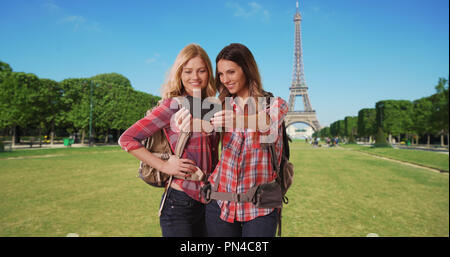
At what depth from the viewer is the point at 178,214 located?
5.86 feet

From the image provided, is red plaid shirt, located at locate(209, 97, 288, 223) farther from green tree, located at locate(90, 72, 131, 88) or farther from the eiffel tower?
green tree, located at locate(90, 72, 131, 88)

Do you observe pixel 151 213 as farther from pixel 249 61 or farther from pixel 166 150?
pixel 249 61

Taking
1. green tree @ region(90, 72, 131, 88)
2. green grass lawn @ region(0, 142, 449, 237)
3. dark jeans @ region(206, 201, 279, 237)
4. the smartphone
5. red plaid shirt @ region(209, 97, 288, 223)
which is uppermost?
green tree @ region(90, 72, 131, 88)

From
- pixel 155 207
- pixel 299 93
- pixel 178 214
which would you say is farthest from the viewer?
pixel 299 93

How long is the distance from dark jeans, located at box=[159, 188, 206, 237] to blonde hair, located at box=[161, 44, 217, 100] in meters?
0.67

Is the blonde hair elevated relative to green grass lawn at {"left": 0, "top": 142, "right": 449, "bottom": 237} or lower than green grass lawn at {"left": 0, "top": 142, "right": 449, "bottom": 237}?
elevated

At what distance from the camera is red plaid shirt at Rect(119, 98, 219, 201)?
154cm

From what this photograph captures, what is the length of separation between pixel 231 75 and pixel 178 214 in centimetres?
101

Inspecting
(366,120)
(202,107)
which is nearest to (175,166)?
(202,107)

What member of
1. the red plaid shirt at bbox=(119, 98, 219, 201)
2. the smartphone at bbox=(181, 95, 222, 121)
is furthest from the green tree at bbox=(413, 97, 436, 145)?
the smartphone at bbox=(181, 95, 222, 121)

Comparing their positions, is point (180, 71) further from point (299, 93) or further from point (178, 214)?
point (299, 93)

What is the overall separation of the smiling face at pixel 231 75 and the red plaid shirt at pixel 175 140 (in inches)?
13.7

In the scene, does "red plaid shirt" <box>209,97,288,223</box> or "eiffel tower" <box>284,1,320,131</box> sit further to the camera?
"eiffel tower" <box>284,1,320,131</box>
